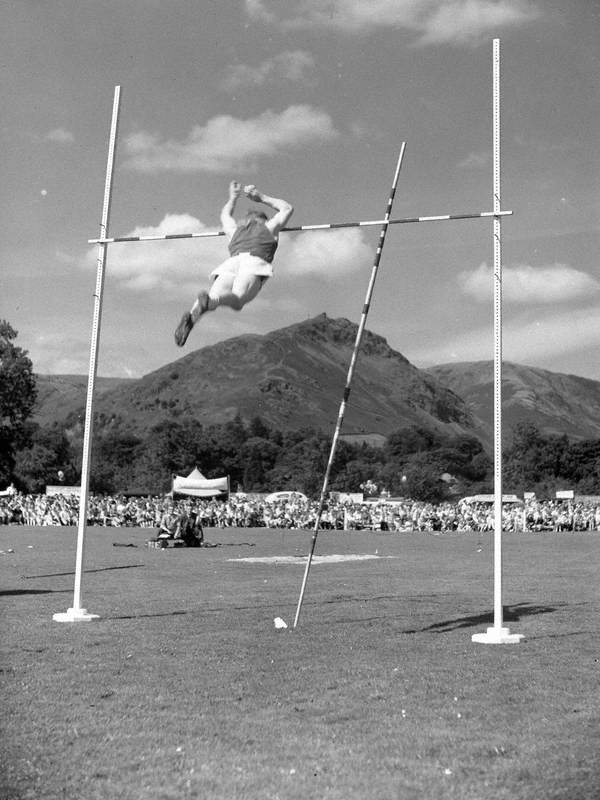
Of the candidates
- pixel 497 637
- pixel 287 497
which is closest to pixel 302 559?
pixel 497 637

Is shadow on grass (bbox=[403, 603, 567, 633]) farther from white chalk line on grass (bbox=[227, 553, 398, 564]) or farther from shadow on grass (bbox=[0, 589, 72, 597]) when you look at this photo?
white chalk line on grass (bbox=[227, 553, 398, 564])

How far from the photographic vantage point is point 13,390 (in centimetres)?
5353

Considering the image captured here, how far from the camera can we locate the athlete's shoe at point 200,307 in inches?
373

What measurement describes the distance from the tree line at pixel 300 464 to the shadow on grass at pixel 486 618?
65.5 m

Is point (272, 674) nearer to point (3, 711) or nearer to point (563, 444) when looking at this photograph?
point (3, 711)

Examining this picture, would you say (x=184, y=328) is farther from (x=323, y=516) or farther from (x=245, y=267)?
(x=323, y=516)

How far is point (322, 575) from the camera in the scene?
1736 cm

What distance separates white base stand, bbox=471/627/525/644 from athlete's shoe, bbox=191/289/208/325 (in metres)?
4.18

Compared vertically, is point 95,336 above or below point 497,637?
above

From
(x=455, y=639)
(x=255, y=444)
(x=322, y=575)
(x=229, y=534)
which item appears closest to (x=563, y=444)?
(x=255, y=444)

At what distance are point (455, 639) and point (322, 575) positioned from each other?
7622 millimetres

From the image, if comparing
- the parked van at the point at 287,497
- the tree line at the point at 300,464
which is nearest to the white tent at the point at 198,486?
the parked van at the point at 287,497

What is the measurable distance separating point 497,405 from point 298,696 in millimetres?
4147

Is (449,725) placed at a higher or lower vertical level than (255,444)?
lower
